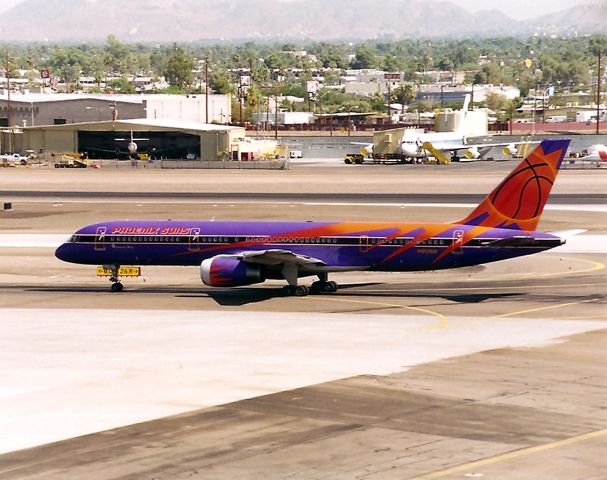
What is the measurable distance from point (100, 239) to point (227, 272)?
9.61 m

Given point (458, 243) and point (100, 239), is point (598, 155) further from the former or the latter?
point (100, 239)

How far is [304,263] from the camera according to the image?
66750 millimetres

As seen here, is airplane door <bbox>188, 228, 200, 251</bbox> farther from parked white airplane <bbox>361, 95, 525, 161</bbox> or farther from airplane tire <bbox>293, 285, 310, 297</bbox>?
parked white airplane <bbox>361, 95, 525, 161</bbox>

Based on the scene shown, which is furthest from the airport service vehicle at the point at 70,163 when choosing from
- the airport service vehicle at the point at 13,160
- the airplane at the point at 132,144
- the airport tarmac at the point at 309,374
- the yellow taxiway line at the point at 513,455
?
the yellow taxiway line at the point at 513,455

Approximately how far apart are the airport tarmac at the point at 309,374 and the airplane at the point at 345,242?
194cm

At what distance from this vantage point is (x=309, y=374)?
150ft

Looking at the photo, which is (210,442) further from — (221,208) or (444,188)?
(444,188)

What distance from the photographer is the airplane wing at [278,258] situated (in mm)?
64875

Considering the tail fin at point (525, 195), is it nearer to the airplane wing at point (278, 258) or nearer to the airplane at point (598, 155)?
the airplane wing at point (278, 258)


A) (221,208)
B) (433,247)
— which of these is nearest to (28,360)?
(433,247)

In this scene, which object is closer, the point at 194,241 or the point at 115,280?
the point at 194,241

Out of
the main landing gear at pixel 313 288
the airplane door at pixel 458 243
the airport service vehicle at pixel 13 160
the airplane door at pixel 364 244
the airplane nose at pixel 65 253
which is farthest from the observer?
the airport service vehicle at pixel 13 160

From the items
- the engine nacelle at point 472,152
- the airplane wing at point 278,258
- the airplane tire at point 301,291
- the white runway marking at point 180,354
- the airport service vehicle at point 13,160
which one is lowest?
the airport service vehicle at point 13,160

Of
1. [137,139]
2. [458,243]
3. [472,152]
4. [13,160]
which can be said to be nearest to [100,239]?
[458,243]
